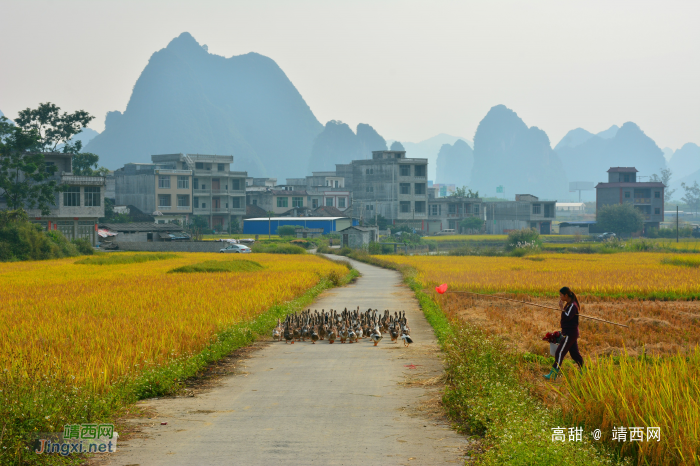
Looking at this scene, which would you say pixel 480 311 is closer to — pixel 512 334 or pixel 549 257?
pixel 512 334

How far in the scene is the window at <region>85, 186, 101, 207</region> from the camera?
199 ft

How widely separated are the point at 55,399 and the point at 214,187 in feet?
298

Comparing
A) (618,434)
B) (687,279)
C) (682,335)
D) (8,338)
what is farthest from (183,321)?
(687,279)

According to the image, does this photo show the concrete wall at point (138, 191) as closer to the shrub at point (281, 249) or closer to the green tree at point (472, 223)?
the shrub at point (281, 249)

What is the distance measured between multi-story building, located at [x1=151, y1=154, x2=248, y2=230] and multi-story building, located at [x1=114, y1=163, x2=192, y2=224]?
2.11 meters

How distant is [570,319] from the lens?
10250 mm

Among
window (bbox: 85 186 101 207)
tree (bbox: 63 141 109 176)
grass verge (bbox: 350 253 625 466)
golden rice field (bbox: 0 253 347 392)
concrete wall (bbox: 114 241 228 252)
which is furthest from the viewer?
tree (bbox: 63 141 109 176)

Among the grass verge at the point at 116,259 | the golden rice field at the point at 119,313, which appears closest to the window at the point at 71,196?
the grass verge at the point at 116,259

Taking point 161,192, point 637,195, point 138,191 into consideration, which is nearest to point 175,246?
point 161,192

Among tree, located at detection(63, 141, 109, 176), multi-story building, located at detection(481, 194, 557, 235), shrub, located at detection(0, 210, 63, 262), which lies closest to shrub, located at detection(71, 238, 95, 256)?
shrub, located at detection(0, 210, 63, 262)

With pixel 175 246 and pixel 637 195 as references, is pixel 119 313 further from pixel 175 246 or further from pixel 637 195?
pixel 637 195

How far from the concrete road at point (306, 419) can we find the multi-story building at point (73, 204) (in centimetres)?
5115

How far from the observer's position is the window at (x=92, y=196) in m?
60.6

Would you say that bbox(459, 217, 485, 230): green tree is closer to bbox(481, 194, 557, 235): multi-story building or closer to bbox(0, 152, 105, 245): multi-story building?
bbox(481, 194, 557, 235): multi-story building
